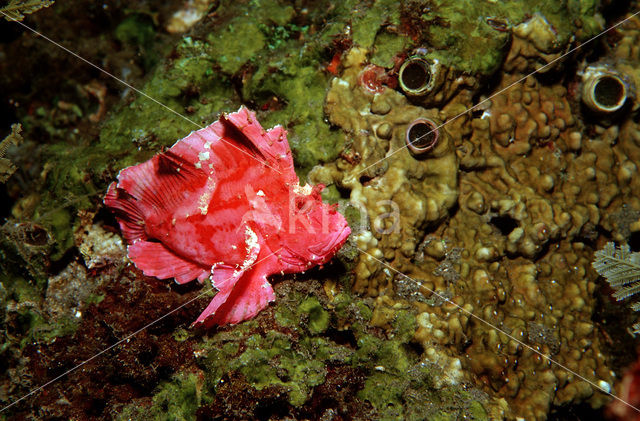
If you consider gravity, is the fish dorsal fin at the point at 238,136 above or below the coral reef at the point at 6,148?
above

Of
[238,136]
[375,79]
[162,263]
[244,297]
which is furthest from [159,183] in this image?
[375,79]

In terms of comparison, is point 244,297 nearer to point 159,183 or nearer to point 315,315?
point 315,315

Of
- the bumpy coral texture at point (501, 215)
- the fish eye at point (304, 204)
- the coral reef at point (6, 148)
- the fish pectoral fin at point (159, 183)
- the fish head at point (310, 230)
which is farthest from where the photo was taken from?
the coral reef at point (6, 148)

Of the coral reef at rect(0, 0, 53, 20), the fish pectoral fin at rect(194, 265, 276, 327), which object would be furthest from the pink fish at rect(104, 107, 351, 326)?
the coral reef at rect(0, 0, 53, 20)

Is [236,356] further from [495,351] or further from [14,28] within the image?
[14,28]

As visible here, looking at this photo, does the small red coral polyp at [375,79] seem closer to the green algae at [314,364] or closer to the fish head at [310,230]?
the fish head at [310,230]

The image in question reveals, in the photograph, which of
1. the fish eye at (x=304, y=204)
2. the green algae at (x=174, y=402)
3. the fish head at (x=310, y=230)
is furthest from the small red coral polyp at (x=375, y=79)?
the green algae at (x=174, y=402)
